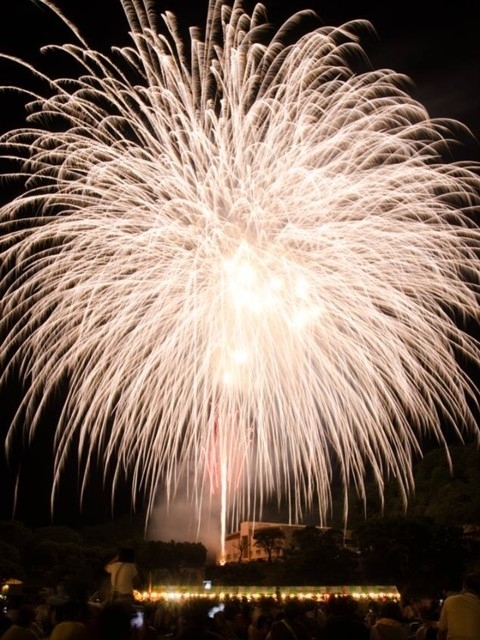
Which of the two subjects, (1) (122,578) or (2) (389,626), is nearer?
(2) (389,626)

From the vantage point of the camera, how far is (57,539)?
228 ft

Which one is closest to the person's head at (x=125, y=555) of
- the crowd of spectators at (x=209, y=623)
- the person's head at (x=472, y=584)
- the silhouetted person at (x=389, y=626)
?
the crowd of spectators at (x=209, y=623)

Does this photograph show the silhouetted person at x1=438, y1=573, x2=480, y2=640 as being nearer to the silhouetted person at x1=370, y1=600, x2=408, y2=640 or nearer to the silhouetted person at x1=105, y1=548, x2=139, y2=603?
the silhouetted person at x1=370, y1=600, x2=408, y2=640

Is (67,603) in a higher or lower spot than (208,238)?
lower

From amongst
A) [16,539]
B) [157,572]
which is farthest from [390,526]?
[16,539]

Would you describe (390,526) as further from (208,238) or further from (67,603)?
(67,603)

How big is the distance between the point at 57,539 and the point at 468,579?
67.9m

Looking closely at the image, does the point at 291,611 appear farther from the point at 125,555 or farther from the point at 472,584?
the point at 472,584

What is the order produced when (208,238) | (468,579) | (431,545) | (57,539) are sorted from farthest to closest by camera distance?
(57,539) < (431,545) < (208,238) < (468,579)

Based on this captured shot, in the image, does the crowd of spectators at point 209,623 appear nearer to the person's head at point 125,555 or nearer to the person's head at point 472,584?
the person's head at point 472,584

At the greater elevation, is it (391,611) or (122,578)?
(122,578)

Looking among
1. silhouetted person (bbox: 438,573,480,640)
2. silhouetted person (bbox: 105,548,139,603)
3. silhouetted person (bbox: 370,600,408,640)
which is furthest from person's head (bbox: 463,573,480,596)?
silhouetted person (bbox: 105,548,139,603)

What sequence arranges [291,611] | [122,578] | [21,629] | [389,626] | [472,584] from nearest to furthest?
[21,629] < [472,584] < [389,626] < [122,578] < [291,611]

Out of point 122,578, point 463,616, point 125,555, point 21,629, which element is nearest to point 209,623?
point 21,629
